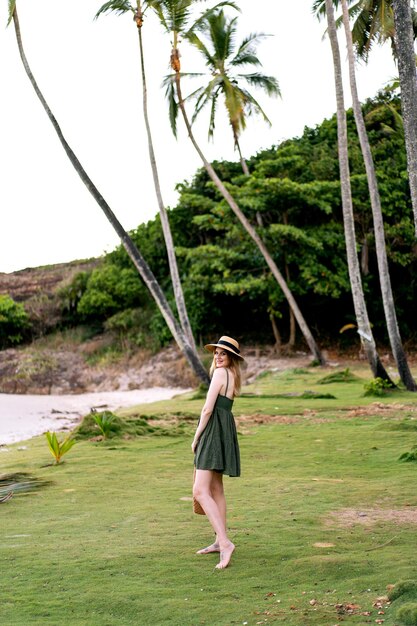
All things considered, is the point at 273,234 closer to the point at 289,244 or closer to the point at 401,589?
the point at 289,244

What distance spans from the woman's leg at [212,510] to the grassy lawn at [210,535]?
160mm

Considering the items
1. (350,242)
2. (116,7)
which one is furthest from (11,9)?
(350,242)

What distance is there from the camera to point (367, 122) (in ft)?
105

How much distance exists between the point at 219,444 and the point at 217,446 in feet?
0.07

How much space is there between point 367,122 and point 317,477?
81.2 feet

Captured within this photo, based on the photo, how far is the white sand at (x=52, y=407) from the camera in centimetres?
1891

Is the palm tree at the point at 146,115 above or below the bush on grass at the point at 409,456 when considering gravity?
above

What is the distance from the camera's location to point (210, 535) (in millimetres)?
6996

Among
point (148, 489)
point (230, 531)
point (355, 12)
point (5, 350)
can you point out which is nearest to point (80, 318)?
point (5, 350)

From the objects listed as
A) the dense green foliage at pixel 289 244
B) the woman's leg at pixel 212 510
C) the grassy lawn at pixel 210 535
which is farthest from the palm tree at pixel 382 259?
the woman's leg at pixel 212 510

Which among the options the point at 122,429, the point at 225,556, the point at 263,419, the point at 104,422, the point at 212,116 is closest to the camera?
the point at 225,556

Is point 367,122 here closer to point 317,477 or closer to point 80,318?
point 80,318

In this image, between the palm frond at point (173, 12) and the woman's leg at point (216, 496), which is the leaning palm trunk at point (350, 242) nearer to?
the palm frond at point (173, 12)

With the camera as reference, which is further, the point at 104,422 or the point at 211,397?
the point at 104,422
